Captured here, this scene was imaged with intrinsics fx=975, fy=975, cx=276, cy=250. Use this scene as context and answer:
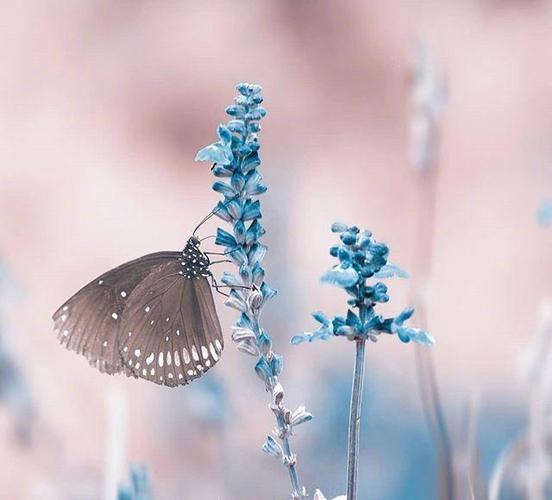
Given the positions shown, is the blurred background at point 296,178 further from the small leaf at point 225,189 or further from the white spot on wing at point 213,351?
the small leaf at point 225,189

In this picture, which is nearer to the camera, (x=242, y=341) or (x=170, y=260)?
(x=242, y=341)

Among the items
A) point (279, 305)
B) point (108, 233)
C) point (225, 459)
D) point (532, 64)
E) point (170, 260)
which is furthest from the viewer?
point (532, 64)

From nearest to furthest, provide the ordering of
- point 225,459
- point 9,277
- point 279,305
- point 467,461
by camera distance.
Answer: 1. point 467,461
2. point 225,459
3. point 9,277
4. point 279,305

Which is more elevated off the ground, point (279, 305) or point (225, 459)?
point (279, 305)

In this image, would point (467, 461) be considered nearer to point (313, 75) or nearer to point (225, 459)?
point (225, 459)

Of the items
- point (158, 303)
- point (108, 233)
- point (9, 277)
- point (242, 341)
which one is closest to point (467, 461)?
point (242, 341)

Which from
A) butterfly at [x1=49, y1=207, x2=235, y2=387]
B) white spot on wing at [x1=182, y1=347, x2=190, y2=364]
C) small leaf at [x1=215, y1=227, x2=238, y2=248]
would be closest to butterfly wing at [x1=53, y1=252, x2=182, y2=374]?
butterfly at [x1=49, y1=207, x2=235, y2=387]

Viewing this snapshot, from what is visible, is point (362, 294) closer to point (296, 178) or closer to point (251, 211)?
point (251, 211)

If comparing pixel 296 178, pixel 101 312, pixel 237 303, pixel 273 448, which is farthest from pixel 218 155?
pixel 296 178

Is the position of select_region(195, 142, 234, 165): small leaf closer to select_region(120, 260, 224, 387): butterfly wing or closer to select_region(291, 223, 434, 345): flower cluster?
select_region(291, 223, 434, 345): flower cluster
